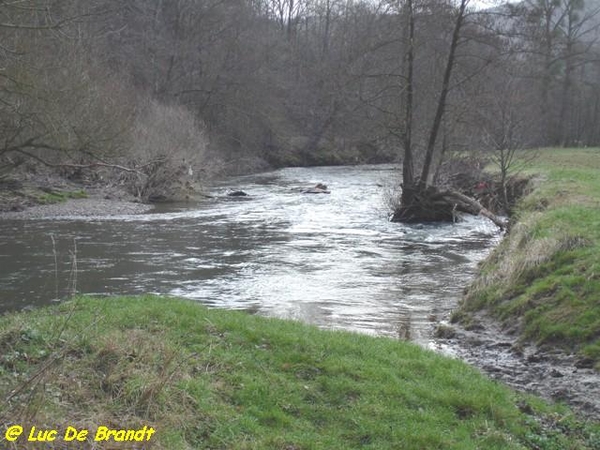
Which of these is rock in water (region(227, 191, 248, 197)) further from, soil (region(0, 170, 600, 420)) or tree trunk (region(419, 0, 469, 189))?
soil (region(0, 170, 600, 420))

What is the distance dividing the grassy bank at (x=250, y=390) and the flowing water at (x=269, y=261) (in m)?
1.28

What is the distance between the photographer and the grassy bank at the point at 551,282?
33.5 feet

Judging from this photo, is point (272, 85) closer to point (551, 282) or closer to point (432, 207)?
point (432, 207)

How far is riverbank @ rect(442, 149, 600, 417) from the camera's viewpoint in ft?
30.7

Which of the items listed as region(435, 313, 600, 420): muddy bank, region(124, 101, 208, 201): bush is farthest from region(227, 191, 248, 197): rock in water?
region(435, 313, 600, 420): muddy bank

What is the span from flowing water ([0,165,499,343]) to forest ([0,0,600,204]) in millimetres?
2817

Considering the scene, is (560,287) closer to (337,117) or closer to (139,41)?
(139,41)

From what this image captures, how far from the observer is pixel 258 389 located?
7258 mm

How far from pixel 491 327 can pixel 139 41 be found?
2008 inches

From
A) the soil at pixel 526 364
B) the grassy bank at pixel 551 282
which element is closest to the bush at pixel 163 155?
the grassy bank at pixel 551 282

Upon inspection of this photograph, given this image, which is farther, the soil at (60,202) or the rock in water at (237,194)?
the rock in water at (237,194)

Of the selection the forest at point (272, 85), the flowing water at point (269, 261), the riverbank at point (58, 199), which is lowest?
the flowing water at point (269, 261)

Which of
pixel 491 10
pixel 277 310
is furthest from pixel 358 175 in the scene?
pixel 277 310

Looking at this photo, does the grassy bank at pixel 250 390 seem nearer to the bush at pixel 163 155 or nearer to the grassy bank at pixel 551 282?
the grassy bank at pixel 551 282
